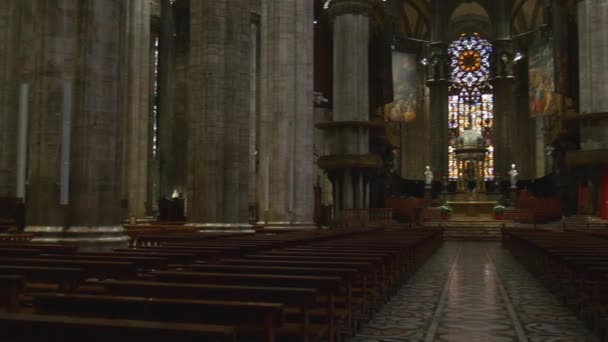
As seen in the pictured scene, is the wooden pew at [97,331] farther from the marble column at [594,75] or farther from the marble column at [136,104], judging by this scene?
the marble column at [594,75]

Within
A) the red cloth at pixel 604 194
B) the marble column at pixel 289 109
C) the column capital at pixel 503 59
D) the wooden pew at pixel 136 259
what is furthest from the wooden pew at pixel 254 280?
the column capital at pixel 503 59

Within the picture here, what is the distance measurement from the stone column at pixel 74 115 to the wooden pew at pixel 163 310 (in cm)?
671

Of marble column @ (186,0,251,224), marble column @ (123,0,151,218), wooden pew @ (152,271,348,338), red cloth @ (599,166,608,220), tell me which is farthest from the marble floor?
red cloth @ (599,166,608,220)

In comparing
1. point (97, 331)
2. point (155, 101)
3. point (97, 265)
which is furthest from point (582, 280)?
point (155, 101)

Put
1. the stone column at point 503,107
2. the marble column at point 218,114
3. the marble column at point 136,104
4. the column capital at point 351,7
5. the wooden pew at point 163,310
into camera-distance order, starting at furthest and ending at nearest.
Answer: the stone column at point 503,107 → the column capital at point 351,7 → the marble column at point 136,104 → the marble column at point 218,114 → the wooden pew at point 163,310

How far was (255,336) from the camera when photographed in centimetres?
452

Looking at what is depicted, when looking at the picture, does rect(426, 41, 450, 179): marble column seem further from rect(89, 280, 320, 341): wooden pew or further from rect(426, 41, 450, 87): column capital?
rect(89, 280, 320, 341): wooden pew

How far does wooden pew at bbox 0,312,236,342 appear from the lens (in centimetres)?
241

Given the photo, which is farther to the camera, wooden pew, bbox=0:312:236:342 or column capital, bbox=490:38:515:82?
column capital, bbox=490:38:515:82

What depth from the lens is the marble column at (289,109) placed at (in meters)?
21.8

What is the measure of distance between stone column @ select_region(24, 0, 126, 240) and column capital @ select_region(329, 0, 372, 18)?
2431 centimetres

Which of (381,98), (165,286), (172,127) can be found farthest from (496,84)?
(165,286)

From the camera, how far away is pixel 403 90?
40719mm

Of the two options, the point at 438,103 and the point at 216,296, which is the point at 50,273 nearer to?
the point at 216,296
